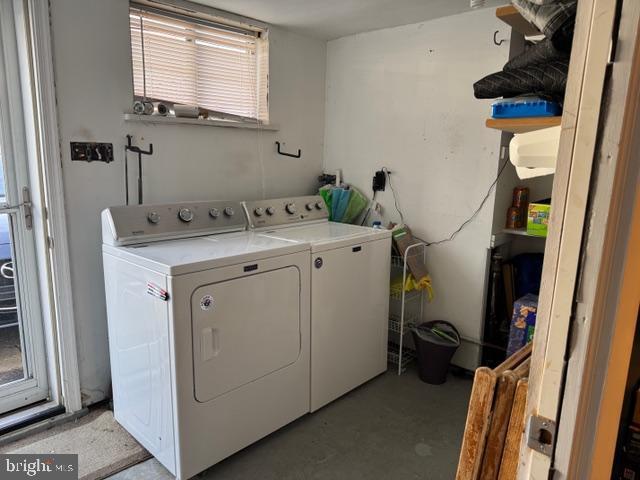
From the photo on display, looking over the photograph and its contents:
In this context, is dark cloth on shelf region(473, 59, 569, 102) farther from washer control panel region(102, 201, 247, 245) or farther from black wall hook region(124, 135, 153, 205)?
black wall hook region(124, 135, 153, 205)

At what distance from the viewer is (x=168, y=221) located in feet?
7.61

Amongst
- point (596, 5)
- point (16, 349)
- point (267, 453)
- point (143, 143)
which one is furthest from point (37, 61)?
point (596, 5)

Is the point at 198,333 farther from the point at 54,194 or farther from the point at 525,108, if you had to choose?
the point at 525,108

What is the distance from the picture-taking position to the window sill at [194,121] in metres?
2.37

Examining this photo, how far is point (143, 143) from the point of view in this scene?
2453 mm

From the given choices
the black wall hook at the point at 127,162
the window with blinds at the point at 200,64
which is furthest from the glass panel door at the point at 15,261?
the window with blinds at the point at 200,64

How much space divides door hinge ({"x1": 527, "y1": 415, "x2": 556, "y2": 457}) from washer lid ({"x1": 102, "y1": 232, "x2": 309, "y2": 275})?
1.40 m

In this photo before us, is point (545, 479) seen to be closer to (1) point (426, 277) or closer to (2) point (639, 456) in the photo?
(2) point (639, 456)

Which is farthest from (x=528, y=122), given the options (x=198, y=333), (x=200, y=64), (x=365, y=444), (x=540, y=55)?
(x=200, y=64)

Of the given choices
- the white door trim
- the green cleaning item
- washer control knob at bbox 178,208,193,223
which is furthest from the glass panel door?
the green cleaning item

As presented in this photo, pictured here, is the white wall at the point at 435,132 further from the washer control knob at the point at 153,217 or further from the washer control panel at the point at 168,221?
the washer control knob at the point at 153,217

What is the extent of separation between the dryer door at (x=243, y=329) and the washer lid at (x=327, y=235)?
250mm

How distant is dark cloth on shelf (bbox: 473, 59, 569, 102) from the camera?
93cm

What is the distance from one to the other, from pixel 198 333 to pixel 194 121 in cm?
133
